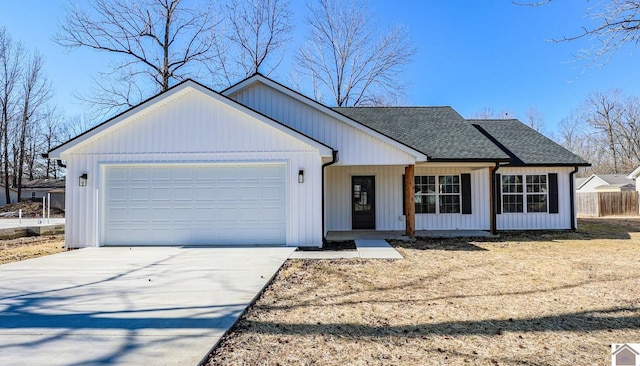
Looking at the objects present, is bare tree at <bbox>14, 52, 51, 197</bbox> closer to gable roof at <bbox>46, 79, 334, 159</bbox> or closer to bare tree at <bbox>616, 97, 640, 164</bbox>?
gable roof at <bbox>46, 79, 334, 159</bbox>

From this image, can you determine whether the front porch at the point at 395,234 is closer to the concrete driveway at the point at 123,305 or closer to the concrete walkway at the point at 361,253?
the concrete walkway at the point at 361,253

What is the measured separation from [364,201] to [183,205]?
6306 mm

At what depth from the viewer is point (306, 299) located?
16.3 feet

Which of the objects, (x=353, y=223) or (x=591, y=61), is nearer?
(x=591, y=61)

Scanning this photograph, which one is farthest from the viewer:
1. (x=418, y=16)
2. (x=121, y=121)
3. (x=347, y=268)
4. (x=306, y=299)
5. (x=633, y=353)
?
(x=418, y=16)

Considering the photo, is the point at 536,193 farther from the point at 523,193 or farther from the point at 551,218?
the point at 551,218

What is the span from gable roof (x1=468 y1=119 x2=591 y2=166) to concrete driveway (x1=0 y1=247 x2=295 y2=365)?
32.6ft

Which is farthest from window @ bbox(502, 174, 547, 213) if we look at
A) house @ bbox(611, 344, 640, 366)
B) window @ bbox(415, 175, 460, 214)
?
house @ bbox(611, 344, 640, 366)

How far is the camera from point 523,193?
43.0ft

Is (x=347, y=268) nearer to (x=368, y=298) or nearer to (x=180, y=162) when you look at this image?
(x=368, y=298)

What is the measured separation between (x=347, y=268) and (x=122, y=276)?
4059mm

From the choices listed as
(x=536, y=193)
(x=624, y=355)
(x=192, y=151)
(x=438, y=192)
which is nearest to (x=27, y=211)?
(x=192, y=151)

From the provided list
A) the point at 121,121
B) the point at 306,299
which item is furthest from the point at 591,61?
the point at 121,121

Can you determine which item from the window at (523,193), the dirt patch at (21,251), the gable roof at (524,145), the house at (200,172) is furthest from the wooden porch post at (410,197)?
the dirt patch at (21,251)
